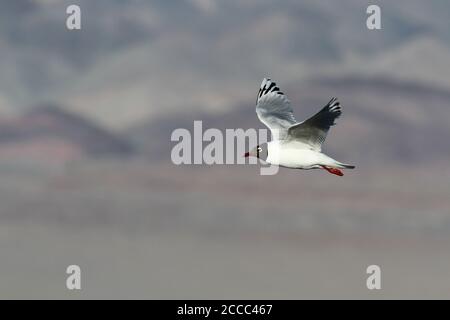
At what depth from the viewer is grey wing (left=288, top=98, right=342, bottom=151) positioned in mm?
29156

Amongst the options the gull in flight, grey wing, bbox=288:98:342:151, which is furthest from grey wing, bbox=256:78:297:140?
grey wing, bbox=288:98:342:151

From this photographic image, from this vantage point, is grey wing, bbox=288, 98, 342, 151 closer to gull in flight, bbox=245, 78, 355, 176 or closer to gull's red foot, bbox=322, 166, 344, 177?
gull in flight, bbox=245, 78, 355, 176

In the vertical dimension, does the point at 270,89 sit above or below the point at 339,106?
A: above

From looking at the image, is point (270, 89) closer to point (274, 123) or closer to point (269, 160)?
point (274, 123)

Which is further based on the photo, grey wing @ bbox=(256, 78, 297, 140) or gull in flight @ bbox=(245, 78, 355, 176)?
grey wing @ bbox=(256, 78, 297, 140)

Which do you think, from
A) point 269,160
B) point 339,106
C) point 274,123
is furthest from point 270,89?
point 339,106

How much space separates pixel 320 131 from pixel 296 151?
5.18ft

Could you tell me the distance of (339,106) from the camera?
29109mm

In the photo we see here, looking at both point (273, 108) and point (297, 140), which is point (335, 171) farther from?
point (273, 108)

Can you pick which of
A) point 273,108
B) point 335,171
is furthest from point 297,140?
point 273,108

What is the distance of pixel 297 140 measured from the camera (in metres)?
31.9

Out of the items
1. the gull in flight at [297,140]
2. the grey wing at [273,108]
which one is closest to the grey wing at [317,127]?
the gull in flight at [297,140]

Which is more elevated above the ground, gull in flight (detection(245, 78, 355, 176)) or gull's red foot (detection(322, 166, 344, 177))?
gull in flight (detection(245, 78, 355, 176))

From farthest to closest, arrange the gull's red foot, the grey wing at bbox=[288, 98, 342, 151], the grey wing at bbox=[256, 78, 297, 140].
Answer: the grey wing at bbox=[256, 78, 297, 140], the gull's red foot, the grey wing at bbox=[288, 98, 342, 151]
